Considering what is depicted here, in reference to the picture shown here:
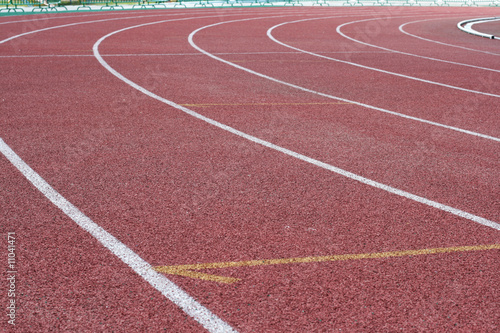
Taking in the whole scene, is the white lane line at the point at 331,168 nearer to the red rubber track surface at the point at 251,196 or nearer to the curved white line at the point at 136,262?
the red rubber track surface at the point at 251,196

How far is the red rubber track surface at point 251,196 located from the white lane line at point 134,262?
56 mm

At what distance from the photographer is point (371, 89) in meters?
10.1

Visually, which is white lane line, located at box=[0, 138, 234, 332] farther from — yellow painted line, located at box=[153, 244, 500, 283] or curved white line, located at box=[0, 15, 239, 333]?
yellow painted line, located at box=[153, 244, 500, 283]

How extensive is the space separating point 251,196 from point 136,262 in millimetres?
1530

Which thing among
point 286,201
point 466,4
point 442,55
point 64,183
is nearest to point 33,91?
point 64,183

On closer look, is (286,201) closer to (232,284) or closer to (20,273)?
(232,284)

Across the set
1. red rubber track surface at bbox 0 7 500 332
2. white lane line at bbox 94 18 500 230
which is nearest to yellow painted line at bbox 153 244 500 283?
red rubber track surface at bbox 0 7 500 332

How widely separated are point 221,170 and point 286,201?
3.33 ft

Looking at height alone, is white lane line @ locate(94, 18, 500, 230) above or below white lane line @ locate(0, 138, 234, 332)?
below

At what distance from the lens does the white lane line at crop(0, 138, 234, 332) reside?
11.3 feet

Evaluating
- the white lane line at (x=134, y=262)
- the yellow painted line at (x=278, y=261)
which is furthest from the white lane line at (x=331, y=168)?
the white lane line at (x=134, y=262)

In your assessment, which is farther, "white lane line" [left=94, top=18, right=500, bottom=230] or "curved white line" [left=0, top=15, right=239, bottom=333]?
"white lane line" [left=94, top=18, right=500, bottom=230]

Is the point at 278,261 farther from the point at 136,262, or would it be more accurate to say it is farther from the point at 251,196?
the point at 251,196

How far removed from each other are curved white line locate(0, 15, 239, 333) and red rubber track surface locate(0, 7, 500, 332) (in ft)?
0.18
